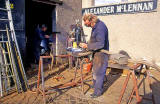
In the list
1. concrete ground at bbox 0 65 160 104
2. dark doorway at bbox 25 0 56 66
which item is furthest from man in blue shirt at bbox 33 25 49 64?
concrete ground at bbox 0 65 160 104

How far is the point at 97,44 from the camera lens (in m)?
3.67

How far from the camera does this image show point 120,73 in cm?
662

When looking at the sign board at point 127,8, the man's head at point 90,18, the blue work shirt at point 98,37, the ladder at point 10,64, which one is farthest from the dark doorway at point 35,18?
the blue work shirt at point 98,37

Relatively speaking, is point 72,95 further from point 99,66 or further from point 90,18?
point 90,18

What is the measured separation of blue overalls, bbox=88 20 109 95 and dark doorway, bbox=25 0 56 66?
13.8 ft

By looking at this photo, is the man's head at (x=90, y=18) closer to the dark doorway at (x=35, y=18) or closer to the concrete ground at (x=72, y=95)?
the concrete ground at (x=72, y=95)

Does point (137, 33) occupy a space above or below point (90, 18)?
below

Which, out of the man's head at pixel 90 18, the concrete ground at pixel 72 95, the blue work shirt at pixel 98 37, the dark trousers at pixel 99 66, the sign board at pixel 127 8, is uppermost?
the sign board at pixel 127 8

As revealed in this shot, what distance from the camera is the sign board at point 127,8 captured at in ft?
23.2

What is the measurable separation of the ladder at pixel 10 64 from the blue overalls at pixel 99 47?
217 cm

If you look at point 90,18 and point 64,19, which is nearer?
point 90,18

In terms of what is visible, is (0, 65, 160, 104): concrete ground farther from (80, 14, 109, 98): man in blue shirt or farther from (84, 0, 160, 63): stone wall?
(84, 0, 160, 63): stone wall

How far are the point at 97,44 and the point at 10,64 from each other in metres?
2.59

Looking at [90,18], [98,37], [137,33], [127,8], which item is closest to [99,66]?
[98,37]
